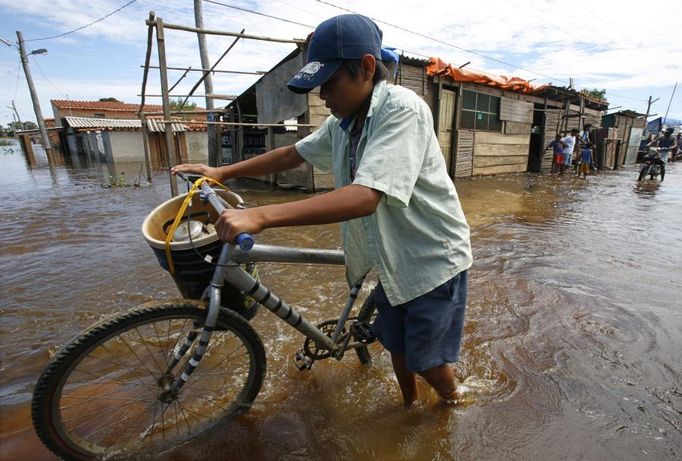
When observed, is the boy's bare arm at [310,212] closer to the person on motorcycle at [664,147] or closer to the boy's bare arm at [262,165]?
the boy's bare arm at [262,165]

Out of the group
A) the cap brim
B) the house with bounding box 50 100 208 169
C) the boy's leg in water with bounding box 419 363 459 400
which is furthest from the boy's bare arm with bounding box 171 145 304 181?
the house with bounding box 50 100 208 169

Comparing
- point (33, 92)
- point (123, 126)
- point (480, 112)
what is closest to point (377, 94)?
point (480, 112)

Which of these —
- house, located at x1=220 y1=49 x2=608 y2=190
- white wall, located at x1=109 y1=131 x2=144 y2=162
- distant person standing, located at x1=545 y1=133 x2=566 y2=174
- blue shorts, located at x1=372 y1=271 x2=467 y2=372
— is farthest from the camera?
white wall, located at x1=109 y1=131 x2=144 y2=162

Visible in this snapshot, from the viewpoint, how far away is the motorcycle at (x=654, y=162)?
1260 cm

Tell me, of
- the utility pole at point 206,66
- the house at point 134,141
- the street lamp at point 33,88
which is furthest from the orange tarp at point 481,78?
the street lamp at point 33,88

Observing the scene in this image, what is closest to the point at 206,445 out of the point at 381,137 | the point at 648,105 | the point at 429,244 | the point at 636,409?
the point at 429,244

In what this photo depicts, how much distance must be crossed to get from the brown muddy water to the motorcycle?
917cm

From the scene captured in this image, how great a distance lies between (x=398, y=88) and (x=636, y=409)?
2220 millimetres

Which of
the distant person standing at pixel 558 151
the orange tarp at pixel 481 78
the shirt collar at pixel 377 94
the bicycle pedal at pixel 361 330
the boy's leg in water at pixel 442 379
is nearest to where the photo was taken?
the shirt collar at pixel 377 94

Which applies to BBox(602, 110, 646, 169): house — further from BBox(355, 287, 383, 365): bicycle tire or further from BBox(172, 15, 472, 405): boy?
BBox(172, 15, 472, 405): boy

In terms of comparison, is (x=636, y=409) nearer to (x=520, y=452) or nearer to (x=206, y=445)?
(x=520, y=452)

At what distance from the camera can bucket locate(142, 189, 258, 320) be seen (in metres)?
1.53

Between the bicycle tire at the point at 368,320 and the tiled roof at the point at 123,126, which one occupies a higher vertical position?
the tiled roof at the point at 123,126

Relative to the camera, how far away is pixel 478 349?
2.69m
